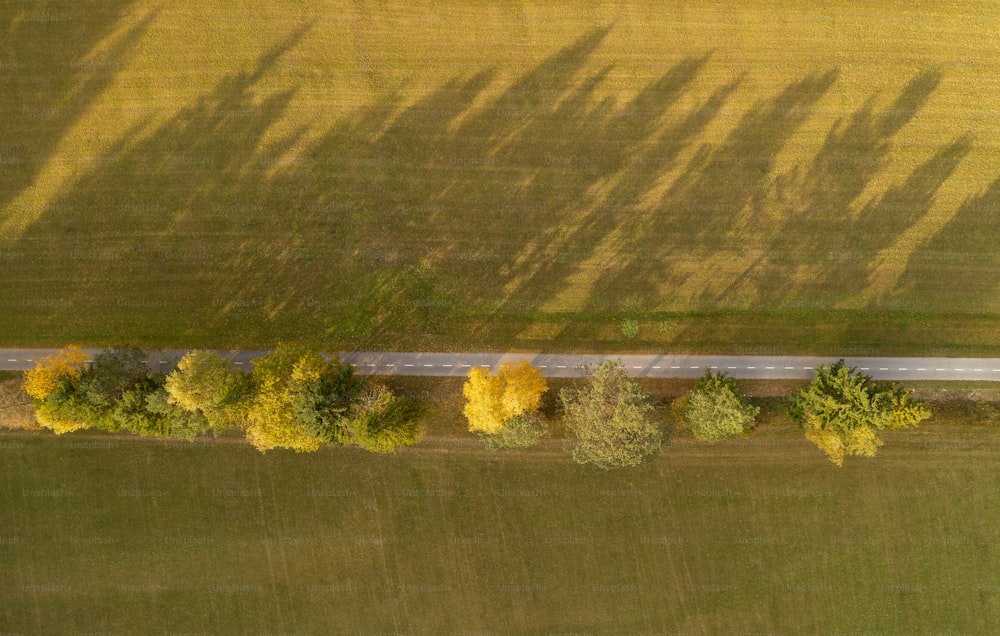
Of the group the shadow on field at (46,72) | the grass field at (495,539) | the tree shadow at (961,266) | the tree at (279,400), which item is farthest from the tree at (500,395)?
the shadow on field at (46,72)

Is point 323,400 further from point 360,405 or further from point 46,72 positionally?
point 46,72

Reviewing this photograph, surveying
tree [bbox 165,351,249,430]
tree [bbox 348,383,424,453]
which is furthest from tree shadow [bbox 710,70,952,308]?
tree [bbox 165,351,249,430]

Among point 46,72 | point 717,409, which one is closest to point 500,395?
point 717,409

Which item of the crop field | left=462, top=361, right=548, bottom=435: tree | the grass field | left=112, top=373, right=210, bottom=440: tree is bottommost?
the grass field

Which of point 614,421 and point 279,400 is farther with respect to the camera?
point 279,400

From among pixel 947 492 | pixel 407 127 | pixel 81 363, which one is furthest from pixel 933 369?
pixel 81 363

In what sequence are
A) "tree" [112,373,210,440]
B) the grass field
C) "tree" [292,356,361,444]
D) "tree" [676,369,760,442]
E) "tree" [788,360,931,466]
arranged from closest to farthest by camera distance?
"tree" [292,356,361,444] < "tree" [788,360,931,466] < "tree" [676,369,760,442] < "tree" [112,373,210,440] < the grass field

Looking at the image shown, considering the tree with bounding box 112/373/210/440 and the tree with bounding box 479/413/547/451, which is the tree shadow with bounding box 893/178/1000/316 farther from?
the tree with bounding box 112/373/210/440
